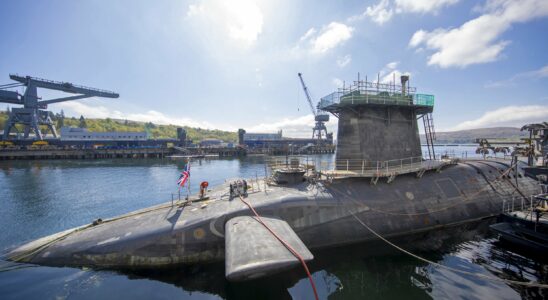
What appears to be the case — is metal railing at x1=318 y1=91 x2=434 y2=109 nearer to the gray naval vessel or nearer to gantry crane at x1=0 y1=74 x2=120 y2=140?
the gray naval vessel

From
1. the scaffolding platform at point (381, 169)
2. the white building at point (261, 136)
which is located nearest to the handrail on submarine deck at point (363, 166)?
the scaffolding platform at point (381, 169)

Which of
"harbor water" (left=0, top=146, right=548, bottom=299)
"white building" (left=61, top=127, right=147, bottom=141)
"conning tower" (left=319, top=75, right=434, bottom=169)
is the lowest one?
"harbor water" (left=0, top=146, right=548, bottom=299)

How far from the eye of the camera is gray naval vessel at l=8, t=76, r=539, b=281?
12.2m

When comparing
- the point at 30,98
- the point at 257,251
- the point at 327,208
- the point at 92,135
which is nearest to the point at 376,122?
the point at 327,208

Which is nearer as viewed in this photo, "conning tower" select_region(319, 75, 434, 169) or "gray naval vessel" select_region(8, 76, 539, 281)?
"gray naval vessel" select_region(8, 76, 539, 281)

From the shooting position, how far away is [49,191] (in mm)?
33406

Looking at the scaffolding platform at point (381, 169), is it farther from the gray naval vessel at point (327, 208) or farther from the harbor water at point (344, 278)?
the harbor water at point (344, 278)

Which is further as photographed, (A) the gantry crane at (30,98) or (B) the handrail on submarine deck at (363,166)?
(A) the gantry crane at (30,98)

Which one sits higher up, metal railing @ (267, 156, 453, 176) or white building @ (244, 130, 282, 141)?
white building @ (244, 130, 282, 141)

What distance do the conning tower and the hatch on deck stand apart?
34.0 feet

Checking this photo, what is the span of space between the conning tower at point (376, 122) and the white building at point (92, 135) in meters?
120

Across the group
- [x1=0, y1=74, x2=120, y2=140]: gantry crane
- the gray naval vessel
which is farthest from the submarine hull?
[x1=0, y1=74, x2=120, y2=140]: gantry crane

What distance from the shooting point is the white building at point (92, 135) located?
361 ft

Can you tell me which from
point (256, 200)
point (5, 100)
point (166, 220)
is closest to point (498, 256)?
point (256, 200)
